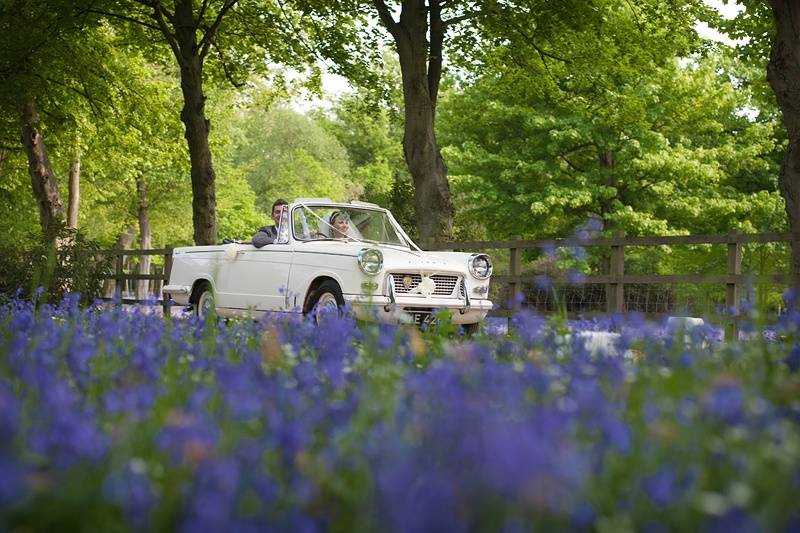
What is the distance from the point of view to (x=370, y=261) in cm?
1149

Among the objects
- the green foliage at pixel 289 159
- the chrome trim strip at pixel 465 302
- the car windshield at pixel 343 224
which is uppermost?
the green foliage at pixel 289 159

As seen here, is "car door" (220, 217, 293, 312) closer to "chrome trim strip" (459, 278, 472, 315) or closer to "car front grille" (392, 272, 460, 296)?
"car front grille" (392, 272, 460, 296)

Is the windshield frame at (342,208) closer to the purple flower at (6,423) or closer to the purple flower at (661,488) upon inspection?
the purple flower at (6,423)

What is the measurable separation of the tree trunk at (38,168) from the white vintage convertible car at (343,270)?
40.5 feet

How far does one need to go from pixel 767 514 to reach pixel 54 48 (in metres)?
25.0

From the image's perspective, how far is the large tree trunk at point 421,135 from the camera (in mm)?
18297

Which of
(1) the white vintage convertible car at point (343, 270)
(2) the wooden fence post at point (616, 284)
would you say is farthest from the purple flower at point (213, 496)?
(2) the wooden fence post at point (616, 284)

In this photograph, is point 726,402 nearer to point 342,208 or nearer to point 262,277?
point 262,277

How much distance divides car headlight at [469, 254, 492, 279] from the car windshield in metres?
1.34

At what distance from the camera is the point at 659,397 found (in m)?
3.22

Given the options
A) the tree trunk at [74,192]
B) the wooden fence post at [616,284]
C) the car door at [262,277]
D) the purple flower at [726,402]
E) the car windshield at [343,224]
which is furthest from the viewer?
the tree trunk at [74,192]

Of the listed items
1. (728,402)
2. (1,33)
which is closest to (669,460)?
(728,402)

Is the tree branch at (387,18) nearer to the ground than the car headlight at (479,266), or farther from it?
farther from it

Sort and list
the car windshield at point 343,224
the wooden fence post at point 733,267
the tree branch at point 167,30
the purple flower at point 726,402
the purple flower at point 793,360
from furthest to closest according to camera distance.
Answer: the tree branch at point 167,30, the wooden fence post at point 733,267, the car windshield at point 343,224, the purple flower at point 793,360, the purple flower at point 726,402
